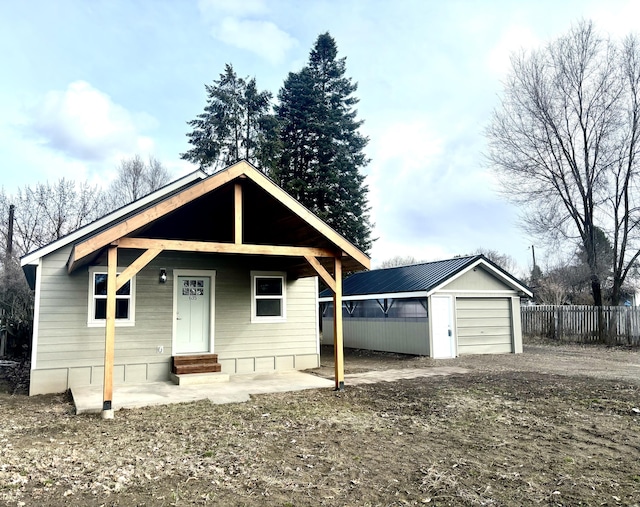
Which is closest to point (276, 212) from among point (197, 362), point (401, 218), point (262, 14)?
point (197, 362)

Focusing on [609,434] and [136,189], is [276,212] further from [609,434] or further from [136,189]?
[136,189]

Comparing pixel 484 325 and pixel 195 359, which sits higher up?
pixel 484 325

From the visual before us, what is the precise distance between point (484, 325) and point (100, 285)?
11683mm

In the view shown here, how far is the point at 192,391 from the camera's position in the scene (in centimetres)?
832

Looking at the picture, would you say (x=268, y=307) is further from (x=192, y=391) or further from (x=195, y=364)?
(x=192, y=391)

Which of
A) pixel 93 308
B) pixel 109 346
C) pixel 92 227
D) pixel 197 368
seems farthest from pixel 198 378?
pixel 92 227

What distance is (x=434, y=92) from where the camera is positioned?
1466 cm

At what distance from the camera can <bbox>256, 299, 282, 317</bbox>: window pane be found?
1086 centimetres

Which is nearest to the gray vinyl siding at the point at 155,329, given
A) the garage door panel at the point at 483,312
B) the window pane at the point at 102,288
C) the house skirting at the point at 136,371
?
the house skirting at the point at 136,371

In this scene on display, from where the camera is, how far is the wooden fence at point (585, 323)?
1709cm

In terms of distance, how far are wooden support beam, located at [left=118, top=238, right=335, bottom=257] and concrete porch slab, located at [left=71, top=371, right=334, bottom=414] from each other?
2.55m

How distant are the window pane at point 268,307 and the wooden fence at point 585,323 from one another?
1366cm

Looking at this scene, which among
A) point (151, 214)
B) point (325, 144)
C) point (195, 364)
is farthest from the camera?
point (325, 144)

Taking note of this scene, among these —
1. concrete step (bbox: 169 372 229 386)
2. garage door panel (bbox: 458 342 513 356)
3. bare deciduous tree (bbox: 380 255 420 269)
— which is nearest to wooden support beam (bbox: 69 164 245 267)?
concrete step (bbox: 169 372 229 386)
